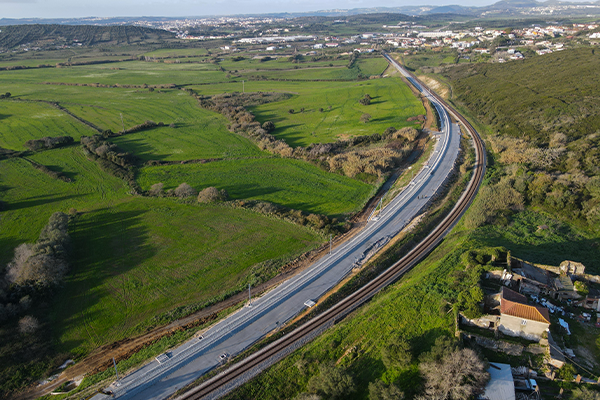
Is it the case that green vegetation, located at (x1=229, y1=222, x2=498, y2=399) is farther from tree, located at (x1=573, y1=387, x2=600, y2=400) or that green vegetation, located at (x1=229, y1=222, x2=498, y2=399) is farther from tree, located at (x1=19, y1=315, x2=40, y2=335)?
tree, located at (x1=19, y1=315, x2=40, y2=335)

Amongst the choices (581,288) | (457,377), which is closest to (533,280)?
(581,288)

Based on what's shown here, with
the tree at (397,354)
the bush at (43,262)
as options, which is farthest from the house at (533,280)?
the bush at (43,262)

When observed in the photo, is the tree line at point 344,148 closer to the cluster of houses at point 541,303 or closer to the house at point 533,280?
the house at point 533,280

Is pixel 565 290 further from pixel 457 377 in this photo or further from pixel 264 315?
pixel 264 315

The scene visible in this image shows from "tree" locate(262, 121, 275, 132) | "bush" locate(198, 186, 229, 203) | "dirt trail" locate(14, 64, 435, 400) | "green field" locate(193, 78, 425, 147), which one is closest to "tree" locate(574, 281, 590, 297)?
"dirt trail" locate(14, 64, 435, 400)

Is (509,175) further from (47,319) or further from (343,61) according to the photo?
(343,61)

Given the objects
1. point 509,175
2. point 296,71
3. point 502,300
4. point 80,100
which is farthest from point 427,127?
point 80,100
